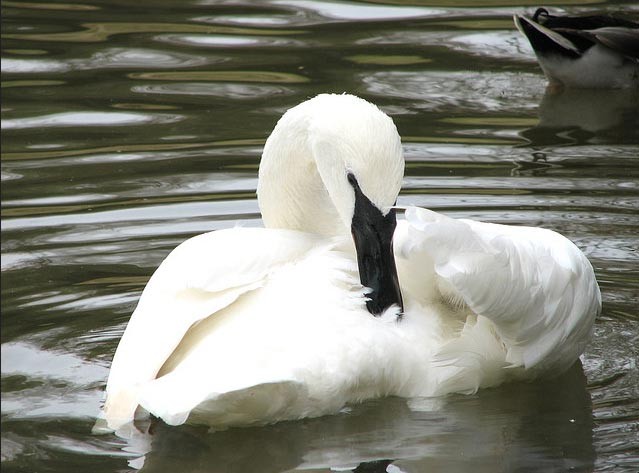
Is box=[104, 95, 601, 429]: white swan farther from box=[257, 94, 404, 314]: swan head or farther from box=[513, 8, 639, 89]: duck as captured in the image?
box=[513, 8, 639, 89]: duck

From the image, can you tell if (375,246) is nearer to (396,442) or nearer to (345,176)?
(345,176)

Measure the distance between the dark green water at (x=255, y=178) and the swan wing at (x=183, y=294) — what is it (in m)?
0.23

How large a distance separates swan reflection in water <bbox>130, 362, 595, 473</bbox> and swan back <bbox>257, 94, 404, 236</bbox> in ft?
2.46

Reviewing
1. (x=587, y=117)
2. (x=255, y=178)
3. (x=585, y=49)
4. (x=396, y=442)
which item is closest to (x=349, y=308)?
(x=396, y=442)

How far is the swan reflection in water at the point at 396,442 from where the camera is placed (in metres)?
4.52

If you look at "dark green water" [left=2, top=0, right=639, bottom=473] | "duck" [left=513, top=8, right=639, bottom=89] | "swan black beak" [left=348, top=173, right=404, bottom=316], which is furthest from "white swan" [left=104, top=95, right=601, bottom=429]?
"duck" [left=513, top=8, right=639, bottom=89]

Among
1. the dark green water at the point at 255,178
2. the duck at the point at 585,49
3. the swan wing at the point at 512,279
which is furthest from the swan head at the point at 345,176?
the duck at the point at 585,49

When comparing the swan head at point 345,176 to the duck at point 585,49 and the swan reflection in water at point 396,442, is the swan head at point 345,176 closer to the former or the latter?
the swan reflection in water at point 396,442

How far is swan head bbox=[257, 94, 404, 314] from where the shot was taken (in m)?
4.83

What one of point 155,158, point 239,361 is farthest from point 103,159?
point 239,361

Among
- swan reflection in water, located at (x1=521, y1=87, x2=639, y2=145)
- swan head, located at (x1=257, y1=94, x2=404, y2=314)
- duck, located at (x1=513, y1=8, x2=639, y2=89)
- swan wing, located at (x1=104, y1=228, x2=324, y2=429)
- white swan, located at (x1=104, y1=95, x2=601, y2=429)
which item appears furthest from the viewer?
duck, located at (x1=513, y1=8, x2=639, y2=89)

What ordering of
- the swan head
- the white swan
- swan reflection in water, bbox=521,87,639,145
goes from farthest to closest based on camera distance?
swan reflection in water, bbox=521,87,639,145
the swan head
the white swan

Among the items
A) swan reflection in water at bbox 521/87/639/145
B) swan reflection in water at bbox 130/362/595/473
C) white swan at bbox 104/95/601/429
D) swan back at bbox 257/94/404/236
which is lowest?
swan reflection in water at bbox 521/87/639/145

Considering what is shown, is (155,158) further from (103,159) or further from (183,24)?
(183,24)
